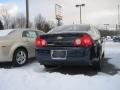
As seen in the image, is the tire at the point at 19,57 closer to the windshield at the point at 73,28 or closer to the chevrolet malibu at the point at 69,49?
the windshield at the point at 73,28

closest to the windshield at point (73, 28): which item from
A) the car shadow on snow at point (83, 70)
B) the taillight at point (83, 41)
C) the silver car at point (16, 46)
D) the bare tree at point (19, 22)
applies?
the taillight at point (83, 41)

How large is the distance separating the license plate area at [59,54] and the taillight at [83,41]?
0.39 m

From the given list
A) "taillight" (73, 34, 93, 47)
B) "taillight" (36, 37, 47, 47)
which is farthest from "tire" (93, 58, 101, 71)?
"taillight" (36, 37, 47, 47)

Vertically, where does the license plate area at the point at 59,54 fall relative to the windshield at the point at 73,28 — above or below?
below

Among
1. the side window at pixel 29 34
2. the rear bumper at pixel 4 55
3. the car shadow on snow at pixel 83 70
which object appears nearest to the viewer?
the car shadow on snow at pixel 83 70

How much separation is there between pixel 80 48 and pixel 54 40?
2.52 ft

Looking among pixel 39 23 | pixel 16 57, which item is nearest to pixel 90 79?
pixel 16 57

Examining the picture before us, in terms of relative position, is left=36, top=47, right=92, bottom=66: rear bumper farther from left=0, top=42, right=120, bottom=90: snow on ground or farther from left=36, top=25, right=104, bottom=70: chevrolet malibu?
left=0, top=42, right=120, bottom=90: snow on ground

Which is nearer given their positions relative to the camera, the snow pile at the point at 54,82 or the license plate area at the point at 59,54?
the snow pile at the point at 54,82

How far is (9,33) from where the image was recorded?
30.9 ft

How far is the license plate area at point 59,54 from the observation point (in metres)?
7.27

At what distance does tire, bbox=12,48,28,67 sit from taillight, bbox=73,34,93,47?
2.76 m

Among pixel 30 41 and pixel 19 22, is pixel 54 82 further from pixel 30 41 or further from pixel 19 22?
pixel 19 22

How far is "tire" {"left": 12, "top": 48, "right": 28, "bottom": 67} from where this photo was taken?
9231mm
